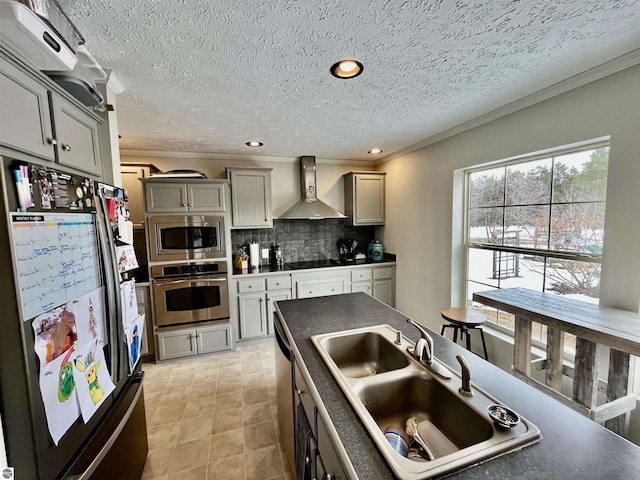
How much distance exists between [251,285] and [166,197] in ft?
4.48

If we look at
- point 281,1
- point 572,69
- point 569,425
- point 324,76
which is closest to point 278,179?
point 324,76

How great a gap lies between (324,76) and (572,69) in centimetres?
150

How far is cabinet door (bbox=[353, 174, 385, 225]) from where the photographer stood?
3.81 m

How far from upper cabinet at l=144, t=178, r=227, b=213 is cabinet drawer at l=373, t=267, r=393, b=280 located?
7.19 ft

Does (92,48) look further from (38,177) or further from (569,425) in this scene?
(569,425)

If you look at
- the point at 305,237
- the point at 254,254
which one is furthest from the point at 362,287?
the point at 254,254

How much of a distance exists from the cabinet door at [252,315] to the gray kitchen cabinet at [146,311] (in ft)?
3.11

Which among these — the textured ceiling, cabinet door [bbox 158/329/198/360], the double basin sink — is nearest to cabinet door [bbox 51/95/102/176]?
the textured ceiling

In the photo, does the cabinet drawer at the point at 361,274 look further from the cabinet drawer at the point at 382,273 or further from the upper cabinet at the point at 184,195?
the upper cabinet at the point at 184,195

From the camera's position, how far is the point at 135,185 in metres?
2.93

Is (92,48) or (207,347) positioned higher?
(92,48)

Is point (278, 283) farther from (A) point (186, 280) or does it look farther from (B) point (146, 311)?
(B) point (146, 311)

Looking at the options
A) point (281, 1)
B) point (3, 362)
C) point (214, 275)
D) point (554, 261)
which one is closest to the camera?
point (3, 362)

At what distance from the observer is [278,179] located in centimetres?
373
